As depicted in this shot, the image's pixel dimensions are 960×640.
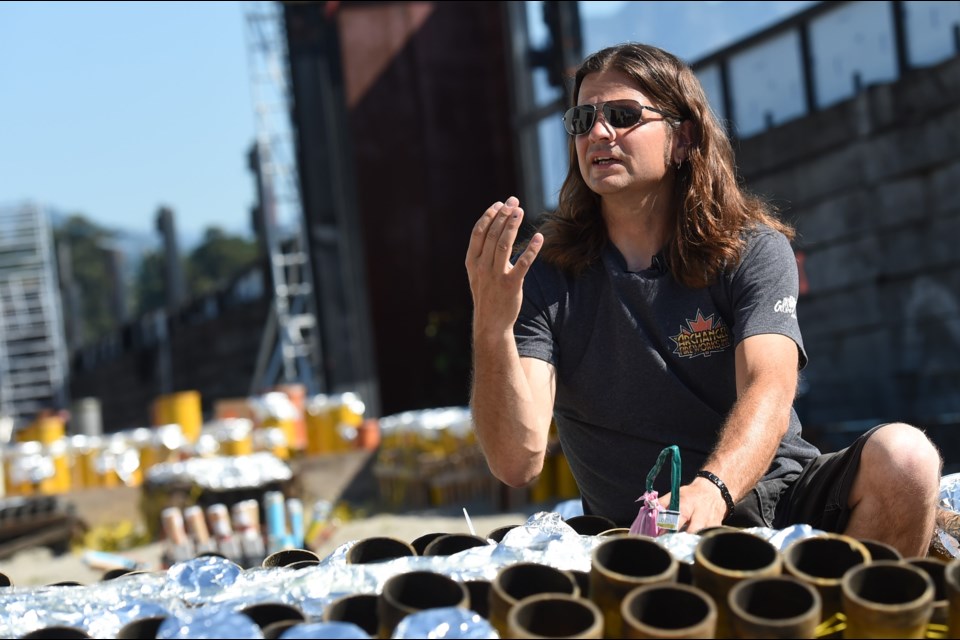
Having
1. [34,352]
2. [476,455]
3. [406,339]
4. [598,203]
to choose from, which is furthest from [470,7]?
[34,352]

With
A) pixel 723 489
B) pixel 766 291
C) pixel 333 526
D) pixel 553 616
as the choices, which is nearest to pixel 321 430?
pixel 333 526

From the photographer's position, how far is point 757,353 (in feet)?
7.07

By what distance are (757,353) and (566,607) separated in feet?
2.99

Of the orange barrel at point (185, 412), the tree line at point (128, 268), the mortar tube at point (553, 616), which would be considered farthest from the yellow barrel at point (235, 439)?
the tree line at point (128, 268)

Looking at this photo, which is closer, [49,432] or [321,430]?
[321,430]

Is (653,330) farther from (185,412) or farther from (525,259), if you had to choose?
(185,412)

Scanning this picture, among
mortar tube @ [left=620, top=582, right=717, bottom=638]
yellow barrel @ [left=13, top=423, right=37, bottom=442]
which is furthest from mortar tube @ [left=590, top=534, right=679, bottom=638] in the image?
yellow barrel @ [left=13, top=423, right=37, bottom=442]

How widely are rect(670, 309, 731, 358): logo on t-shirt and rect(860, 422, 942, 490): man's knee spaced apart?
0.40 metres

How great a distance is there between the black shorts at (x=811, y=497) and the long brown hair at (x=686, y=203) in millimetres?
426

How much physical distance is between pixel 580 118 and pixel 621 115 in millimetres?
86

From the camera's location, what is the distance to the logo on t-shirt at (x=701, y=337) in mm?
2318

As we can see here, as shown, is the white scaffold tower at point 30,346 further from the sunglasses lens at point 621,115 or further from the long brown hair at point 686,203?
the sunglasses lens at point 621,115

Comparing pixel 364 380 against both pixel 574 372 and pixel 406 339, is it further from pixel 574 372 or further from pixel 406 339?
pixel 574 372

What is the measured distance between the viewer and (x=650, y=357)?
2320 mm
